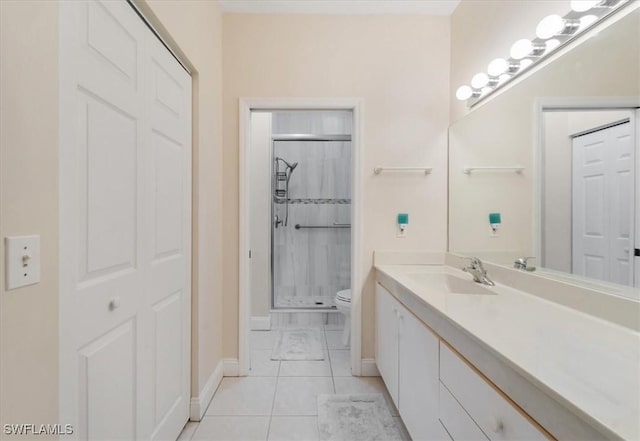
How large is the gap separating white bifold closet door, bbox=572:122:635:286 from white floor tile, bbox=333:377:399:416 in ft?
4.50

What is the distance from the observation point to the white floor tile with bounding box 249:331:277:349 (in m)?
2.60

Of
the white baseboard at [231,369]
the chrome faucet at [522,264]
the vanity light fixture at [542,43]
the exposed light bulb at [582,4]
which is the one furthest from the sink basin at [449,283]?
the white baseboard at [231,369]

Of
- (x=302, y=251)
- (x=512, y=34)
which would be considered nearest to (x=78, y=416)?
(x=512, y=34)

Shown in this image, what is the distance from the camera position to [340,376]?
2113 mm

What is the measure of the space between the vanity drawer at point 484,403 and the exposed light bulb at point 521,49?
1.37 meters

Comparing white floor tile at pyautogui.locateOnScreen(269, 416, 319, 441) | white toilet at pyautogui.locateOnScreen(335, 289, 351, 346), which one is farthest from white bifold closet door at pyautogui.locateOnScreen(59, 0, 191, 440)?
white toilet at pyautogui.locateOnScreen(335, 289, 351, 346)

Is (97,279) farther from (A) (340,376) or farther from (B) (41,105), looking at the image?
(A) (340,376)

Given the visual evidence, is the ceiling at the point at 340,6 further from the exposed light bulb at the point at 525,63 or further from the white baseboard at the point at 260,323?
→ the white baseboard at the point at 260,323

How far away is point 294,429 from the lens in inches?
62.8

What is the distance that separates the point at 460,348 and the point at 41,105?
4.37 ft

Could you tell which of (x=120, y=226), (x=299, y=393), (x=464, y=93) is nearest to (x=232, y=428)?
(x=299, y=393)

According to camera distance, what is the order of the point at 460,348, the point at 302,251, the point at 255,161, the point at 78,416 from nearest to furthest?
1. the point at 78,416
2. the point at 460,348
3. the point at 255,161
4. the point at 302,251

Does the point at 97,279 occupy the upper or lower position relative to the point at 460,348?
upper

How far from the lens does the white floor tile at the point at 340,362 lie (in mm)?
2154
